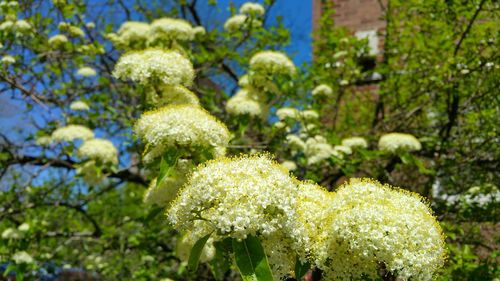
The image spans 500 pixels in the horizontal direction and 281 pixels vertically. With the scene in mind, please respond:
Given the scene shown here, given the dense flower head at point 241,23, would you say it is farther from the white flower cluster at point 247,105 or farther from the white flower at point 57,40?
the white flower at point 57,40

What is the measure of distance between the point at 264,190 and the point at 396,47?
5.95m

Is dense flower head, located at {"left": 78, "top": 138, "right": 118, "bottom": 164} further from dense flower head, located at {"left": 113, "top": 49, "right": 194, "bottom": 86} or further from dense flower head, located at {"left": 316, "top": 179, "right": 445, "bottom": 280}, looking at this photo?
dense flower head, located at {"left": 316, "top": 179, "right": 445, "bottom": 280}

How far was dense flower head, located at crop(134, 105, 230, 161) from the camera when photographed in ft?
9.14

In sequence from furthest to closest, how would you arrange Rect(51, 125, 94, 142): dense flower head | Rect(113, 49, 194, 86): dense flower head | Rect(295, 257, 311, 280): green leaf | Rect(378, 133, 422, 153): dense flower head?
Rect(378, 133, 422, 153): dense flower head
Rect(51, 125, 94, 142): dense flower head
Rect(113, 49, 194, 86): dense flower head
Rect(295, 257, 311, 280): green leaf

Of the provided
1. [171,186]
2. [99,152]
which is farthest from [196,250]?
[99,152]

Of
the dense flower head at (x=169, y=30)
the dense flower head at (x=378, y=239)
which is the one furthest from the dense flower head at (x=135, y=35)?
the dense flower head at (x=378, y=239)

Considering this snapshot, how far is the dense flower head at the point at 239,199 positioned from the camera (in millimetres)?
1845

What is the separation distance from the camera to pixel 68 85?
6.93 m

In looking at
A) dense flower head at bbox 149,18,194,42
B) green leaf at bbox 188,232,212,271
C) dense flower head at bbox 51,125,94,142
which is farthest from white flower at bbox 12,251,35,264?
green leaf at bbox 188,232,212,271

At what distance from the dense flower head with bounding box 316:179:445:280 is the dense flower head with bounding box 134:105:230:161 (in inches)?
41.4

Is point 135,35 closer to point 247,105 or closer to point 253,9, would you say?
point 247,105

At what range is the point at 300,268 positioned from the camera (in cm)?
199

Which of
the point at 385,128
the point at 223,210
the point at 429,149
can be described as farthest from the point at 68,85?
the point at 223,210

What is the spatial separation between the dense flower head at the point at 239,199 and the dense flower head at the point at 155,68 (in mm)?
1466
